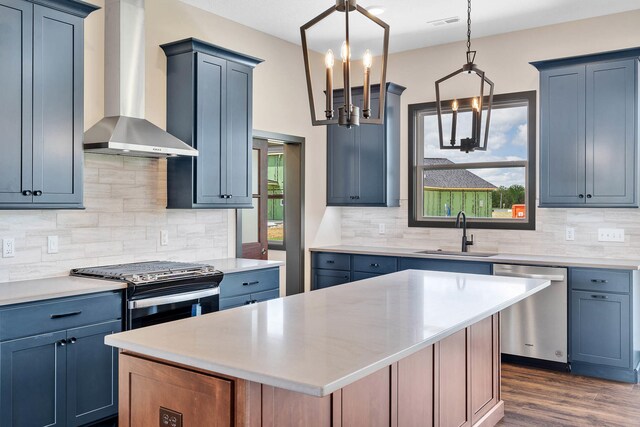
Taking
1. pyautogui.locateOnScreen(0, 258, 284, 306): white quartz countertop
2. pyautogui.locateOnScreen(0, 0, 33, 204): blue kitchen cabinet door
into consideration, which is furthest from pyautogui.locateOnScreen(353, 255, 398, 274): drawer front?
pyautogui.locateOnScreen(0, 0, 33, 204): blue kitchen cabinet door

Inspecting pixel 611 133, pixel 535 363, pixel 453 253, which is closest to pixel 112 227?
pixel 453 253

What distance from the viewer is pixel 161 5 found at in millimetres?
4281

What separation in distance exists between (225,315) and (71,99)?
1.84 m

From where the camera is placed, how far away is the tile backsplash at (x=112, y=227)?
3436mm

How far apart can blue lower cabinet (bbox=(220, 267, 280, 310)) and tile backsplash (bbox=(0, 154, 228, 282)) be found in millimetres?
584

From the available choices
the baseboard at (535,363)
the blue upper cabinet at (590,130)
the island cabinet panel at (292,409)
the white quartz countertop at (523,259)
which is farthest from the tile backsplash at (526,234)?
the island cabinet panel at (292,409)

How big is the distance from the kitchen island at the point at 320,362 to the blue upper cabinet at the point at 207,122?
5.33ft

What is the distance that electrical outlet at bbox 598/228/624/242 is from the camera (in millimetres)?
4671

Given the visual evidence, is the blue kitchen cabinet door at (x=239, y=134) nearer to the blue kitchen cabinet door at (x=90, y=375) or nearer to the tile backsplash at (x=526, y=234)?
the blue kitchen cabinet door at (x=90, y=375)

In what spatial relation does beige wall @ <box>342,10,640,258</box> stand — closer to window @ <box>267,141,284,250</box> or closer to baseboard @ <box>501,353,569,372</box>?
window @ <box>267,141,284,250</box>

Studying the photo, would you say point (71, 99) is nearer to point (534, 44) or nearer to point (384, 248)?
point (384, 248)

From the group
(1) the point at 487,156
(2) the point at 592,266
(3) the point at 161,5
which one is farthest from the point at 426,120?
(3) the point at 161,5

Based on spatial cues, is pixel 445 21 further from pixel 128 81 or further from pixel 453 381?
pixel 453 381

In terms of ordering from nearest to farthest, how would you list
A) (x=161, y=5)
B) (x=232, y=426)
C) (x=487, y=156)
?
1. (x=232, y=426)
2. (x=161, y=5)
3. (x=487, y=156)
